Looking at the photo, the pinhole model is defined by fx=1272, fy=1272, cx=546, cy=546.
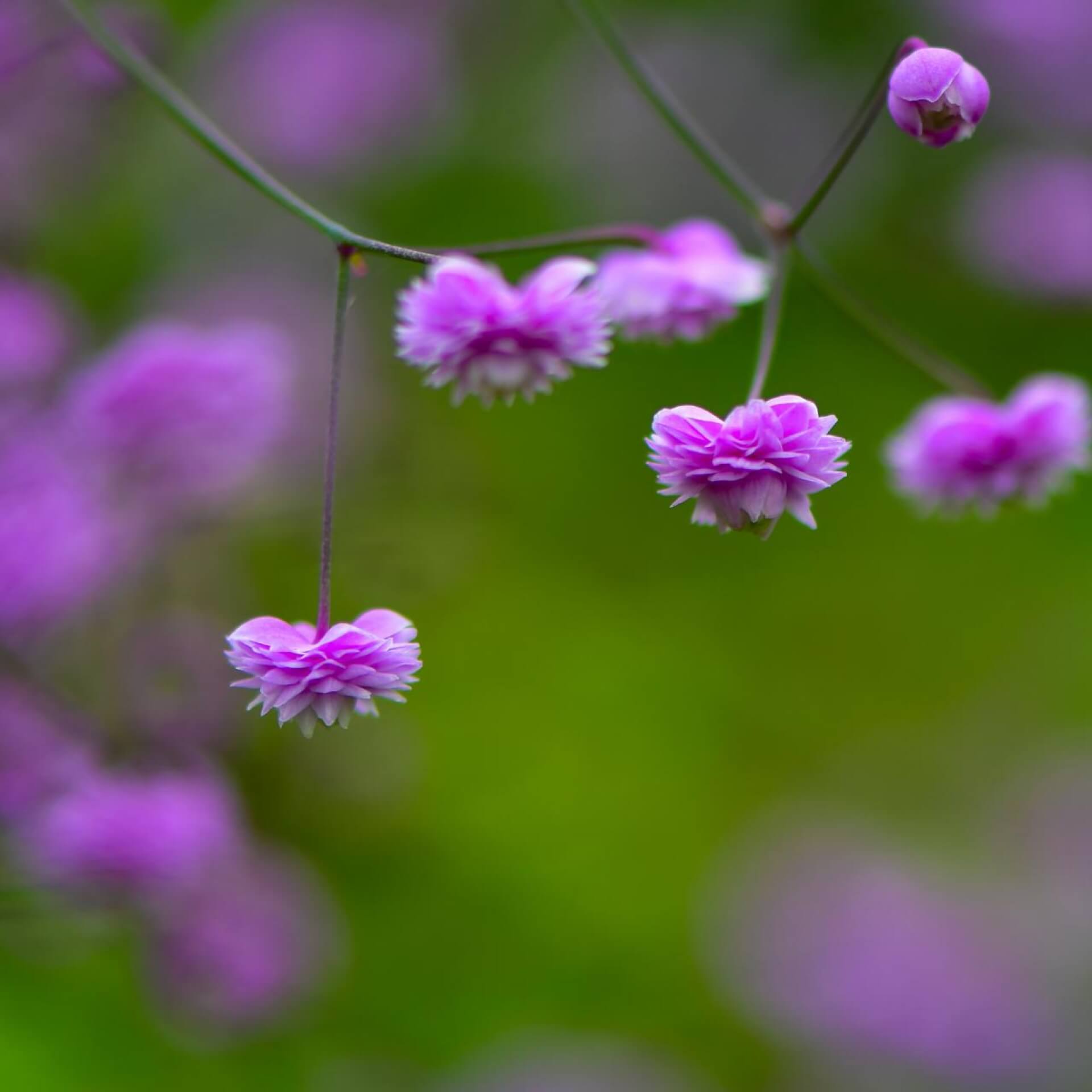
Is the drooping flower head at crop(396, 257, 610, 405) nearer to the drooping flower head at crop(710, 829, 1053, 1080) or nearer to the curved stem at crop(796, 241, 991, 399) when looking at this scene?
the curved stem at crop(796, 241, 991, 399)

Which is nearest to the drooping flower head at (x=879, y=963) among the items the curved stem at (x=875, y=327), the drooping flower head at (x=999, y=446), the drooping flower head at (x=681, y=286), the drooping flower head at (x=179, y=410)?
the drooping flower head at (x=179, y=410)

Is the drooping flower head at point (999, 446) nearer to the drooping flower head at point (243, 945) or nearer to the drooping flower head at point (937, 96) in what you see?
the drooping flower head at point (937, 96)

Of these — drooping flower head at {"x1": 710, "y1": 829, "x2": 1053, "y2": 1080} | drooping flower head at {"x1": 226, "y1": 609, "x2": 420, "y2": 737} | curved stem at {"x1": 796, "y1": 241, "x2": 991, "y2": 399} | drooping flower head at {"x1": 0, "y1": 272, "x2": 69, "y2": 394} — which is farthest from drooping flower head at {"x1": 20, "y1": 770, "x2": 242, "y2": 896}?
drooping flower head at {"x1": 710, "y1": 829, "x2": 1053, "y2": 1080}

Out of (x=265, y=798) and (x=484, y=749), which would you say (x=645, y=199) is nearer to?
(x=484, y=749)

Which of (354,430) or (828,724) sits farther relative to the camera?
(828,724)

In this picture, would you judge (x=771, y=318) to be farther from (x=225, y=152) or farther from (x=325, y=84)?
(x=325, y=84)

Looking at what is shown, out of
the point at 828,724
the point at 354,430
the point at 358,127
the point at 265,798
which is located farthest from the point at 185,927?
the point at 358,127
